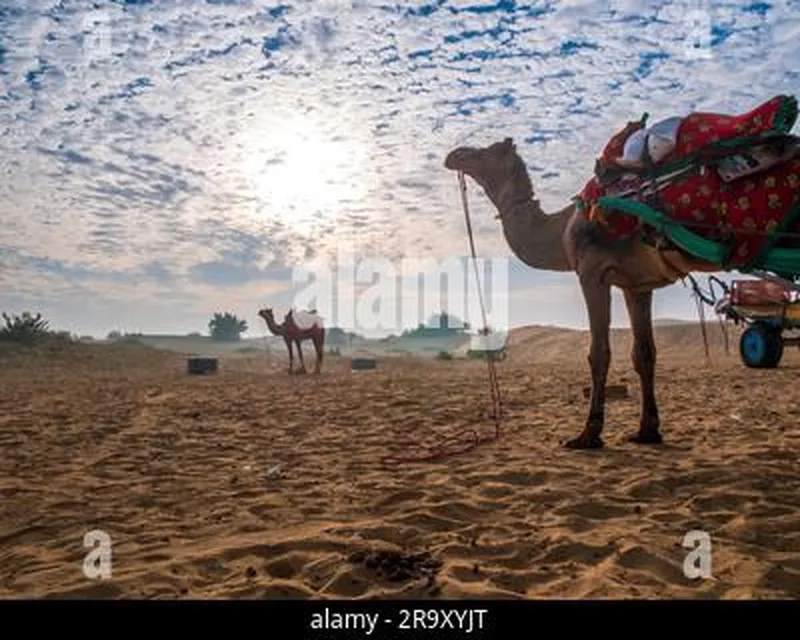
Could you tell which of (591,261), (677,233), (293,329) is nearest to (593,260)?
(591,261)

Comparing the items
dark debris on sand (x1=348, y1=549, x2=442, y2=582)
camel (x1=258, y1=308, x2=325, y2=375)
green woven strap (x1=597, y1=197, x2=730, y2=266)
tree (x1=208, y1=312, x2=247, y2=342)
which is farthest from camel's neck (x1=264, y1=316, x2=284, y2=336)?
tree (x1=208, y1=312, x2=247, y2=342)

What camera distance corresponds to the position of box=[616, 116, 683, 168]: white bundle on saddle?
5.50 m

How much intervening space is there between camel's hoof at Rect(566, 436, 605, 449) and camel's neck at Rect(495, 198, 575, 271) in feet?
6.77

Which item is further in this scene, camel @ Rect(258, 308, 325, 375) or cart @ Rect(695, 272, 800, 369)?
camel @ Rect(258, 308, 325, 375)

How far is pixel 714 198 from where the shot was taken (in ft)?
16.7

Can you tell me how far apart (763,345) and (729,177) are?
13339 millimetres

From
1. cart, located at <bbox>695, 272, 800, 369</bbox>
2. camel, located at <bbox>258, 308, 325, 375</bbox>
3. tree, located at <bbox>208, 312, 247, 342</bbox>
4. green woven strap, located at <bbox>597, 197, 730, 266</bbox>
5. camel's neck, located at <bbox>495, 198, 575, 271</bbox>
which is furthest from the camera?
tree, located at <bbox>208, 312, 247, 342</bbox>

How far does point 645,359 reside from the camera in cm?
688

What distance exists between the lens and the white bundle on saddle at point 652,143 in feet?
18.0

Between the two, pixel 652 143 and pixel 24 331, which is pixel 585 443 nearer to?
pixel 652 143
